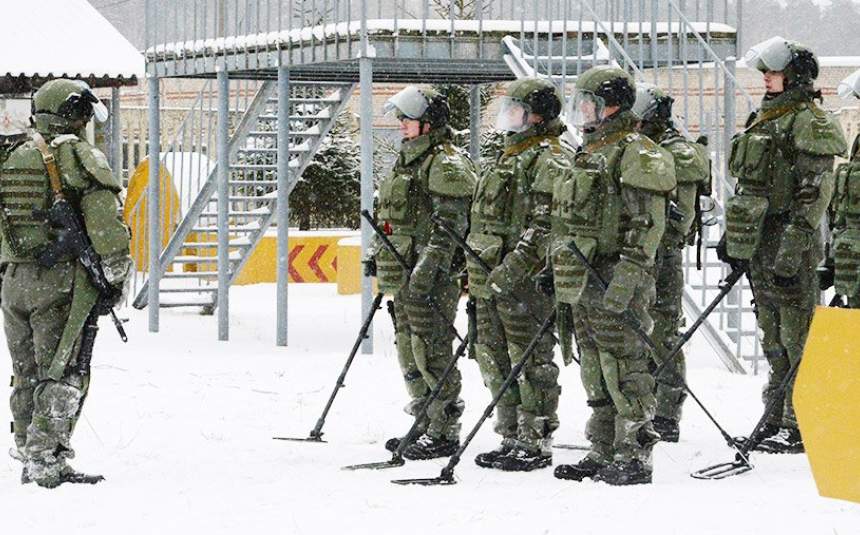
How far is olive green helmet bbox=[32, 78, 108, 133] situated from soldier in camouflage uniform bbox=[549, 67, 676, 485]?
2.54 metres

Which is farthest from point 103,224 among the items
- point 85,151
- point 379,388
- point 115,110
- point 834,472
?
point 115,110

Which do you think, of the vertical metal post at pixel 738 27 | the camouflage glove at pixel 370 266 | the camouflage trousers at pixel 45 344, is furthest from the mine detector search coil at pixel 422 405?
the vertical metal post at pixel 738 27

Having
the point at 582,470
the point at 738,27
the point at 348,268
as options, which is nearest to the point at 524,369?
the point at 582,470

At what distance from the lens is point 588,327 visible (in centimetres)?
881

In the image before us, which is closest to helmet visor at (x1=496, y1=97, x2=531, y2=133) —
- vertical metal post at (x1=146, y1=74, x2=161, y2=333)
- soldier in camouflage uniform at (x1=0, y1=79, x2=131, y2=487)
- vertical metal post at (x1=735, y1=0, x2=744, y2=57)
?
soldier in camouflage uniform at (x1=0, y1=79, x2=131, y2=487)

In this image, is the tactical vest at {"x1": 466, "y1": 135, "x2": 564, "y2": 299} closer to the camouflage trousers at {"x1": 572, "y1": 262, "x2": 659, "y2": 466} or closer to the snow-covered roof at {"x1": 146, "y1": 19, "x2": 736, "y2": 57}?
the camouflage trousers at {"x1": 572, "y1": 262, "x2": 659, "y2": 466}

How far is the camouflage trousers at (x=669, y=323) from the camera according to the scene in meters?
10.3

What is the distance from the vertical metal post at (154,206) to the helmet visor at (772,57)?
376 inches

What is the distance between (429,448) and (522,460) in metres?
0.77

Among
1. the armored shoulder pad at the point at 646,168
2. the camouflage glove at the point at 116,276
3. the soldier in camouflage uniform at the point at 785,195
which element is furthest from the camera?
the soldier in camouflage uniform at the point at 785,195

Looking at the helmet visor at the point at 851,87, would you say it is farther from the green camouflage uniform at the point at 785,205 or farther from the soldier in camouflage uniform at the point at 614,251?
the soldier in camouflage uniform at the point at 614,251

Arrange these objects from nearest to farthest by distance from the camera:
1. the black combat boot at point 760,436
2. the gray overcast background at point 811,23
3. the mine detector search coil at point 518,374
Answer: the mine detector search coil at point 518,374 < the black combat boot at point 760,436 < the gray overcast background at point 811,23

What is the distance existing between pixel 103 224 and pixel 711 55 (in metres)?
7.30

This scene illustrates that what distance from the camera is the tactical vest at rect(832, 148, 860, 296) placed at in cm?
934
